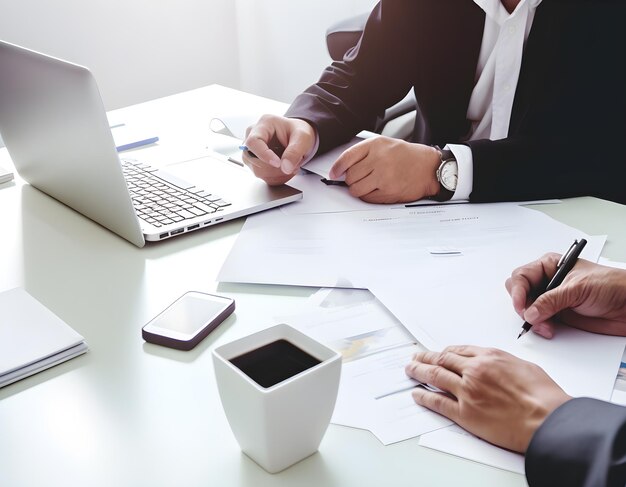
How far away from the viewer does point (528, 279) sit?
836 millimetres

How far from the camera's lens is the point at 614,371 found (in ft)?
2.30

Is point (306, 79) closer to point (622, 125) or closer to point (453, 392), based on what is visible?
point (622, 125)

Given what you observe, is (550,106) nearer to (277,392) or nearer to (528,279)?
(528,279)

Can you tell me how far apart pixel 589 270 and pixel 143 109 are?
3.99 feet

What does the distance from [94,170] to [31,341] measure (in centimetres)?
30

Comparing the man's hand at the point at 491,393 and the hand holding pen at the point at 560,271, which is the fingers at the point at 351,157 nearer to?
the hand holding pen at the point at 560,271

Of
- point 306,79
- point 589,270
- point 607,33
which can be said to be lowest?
point 306,79

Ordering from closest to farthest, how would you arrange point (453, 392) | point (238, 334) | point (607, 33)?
point (453, 392), point (238, 334), point (607, 33)

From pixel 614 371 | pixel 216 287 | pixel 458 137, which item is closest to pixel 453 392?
pixel 614 371

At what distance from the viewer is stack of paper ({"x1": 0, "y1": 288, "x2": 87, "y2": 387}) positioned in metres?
0.72

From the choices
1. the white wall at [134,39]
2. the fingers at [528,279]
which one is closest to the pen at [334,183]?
the fingers at [528,279]

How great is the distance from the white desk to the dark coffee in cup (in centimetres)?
8

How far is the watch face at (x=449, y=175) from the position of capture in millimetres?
1145

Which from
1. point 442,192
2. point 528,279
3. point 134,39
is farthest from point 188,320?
point 134,39
